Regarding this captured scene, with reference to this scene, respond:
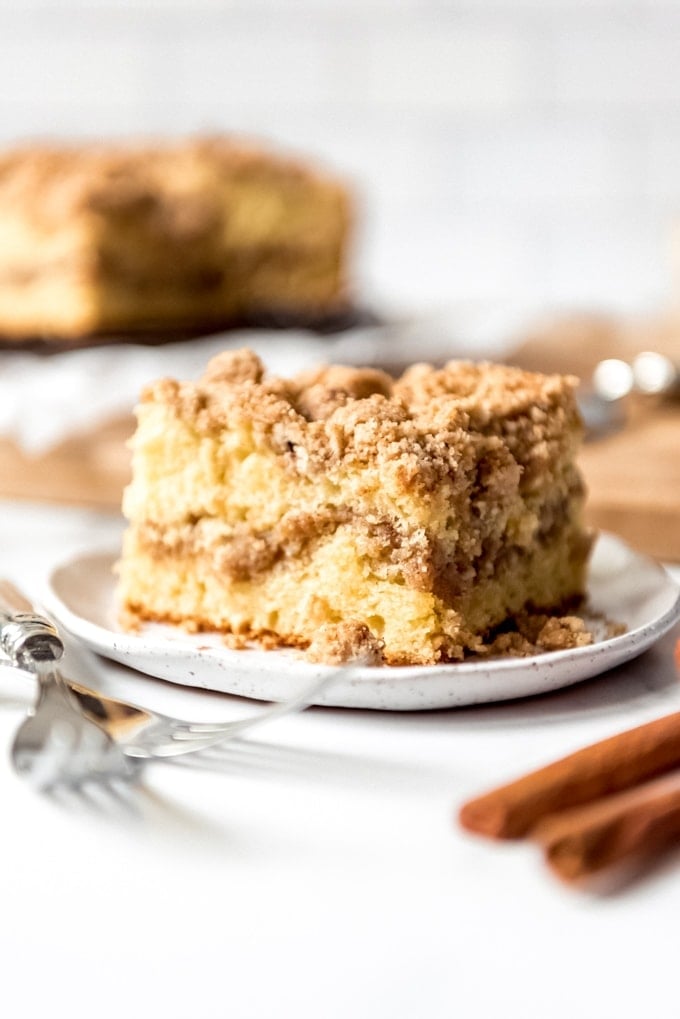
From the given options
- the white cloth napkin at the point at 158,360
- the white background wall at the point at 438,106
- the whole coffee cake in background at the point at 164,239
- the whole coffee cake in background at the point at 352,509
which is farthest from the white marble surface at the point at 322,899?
the white background wall at the point at 438,106

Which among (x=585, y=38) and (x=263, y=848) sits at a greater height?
(x=585, y=38)

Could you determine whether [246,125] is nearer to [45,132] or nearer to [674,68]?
[45,132]

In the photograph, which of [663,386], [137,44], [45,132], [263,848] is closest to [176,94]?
[137,44]

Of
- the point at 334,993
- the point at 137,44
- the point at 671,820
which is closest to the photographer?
the point at 334,993

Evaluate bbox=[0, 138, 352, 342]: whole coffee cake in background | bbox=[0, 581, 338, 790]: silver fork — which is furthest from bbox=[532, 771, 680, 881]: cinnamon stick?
bbox=[0, 138, 352, 342]: whole coffee cake in background

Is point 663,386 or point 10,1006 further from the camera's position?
point 663,386

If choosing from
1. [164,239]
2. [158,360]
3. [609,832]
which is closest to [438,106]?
[164,239]

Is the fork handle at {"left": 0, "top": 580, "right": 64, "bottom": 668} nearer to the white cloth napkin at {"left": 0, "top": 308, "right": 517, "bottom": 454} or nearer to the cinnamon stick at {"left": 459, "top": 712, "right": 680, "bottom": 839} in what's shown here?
the cinnamon stick at {"left": 459, "top": 712, "right": 680, "bottom": 839}
